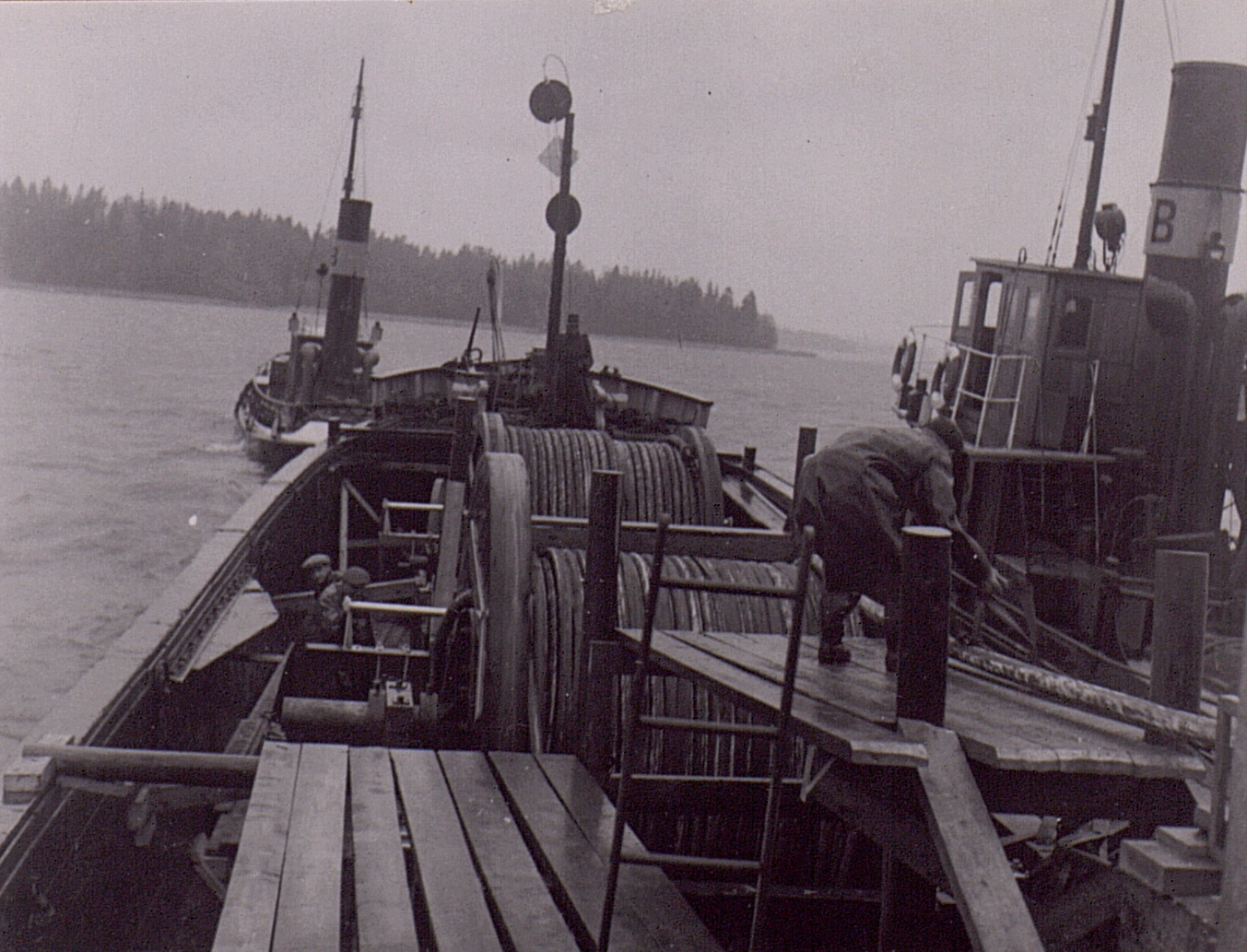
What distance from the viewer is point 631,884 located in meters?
4.85

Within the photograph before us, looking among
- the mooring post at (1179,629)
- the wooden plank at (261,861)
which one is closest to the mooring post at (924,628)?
the mooring post at (1179,629)

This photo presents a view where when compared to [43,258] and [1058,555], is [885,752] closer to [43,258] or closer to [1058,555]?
[1058,555]

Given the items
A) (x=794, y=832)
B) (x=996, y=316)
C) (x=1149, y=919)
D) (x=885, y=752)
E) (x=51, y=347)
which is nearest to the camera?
(x=1149, y=919)

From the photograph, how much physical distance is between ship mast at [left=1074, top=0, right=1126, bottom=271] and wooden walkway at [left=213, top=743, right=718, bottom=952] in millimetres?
17457

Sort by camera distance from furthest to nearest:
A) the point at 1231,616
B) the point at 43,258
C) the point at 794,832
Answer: the point at 43,258
the point at 1231,616
the point at 794,832

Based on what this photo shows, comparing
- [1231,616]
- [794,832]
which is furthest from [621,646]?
[1231,616]

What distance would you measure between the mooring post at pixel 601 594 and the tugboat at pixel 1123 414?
35.7ft

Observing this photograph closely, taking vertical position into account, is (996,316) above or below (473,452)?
above

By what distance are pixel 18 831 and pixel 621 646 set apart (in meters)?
3.04

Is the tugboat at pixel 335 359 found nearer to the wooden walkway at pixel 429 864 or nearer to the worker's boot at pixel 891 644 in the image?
the wooden walkway at pixel 429 864

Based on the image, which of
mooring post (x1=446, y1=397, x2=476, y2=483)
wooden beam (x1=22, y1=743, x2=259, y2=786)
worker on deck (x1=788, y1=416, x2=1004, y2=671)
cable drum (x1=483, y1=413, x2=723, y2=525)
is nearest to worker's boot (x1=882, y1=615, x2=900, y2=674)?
worker on deck (x1=788, y1=416, x2=1004, y2=671)

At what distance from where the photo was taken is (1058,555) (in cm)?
1864

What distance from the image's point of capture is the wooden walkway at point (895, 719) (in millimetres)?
3836

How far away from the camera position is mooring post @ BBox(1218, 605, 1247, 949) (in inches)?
107
